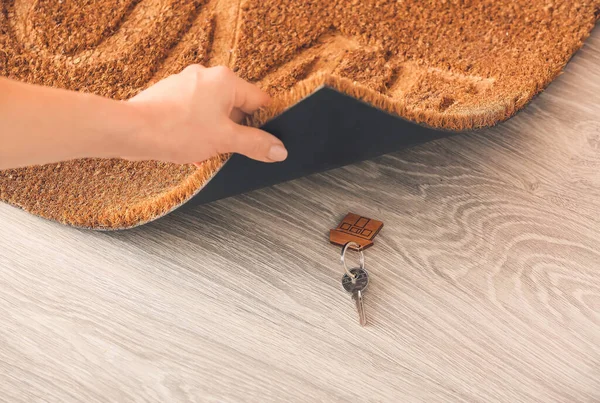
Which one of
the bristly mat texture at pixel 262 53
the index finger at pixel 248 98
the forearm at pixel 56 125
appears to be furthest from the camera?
the bristly mat texture at pixel 262 53

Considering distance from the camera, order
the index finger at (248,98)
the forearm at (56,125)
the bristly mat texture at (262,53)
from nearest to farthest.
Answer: the forearm at (56,125) < the index finger at (248,98) < the bristly mat texture at (262,53)

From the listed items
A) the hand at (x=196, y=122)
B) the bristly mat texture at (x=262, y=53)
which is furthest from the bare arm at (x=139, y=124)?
the bristly mat texture at (x=262, y=53)

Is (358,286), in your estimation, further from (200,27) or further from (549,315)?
(200,27)

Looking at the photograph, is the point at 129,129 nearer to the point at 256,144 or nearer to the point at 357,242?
the point at 256,144

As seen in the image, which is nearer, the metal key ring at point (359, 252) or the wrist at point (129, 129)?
the wrist at point (129, 129)

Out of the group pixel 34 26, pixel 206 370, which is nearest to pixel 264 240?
pixel 206 370

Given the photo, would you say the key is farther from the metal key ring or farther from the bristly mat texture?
the bristly mat texture

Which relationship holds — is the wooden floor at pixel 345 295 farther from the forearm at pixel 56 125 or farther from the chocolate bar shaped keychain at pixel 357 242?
the forearm at pixel 56 125

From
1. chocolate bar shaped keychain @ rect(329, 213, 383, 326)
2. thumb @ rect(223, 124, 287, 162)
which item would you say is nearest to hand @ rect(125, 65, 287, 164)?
thumb @ rect(223, 124, 287, 162)
